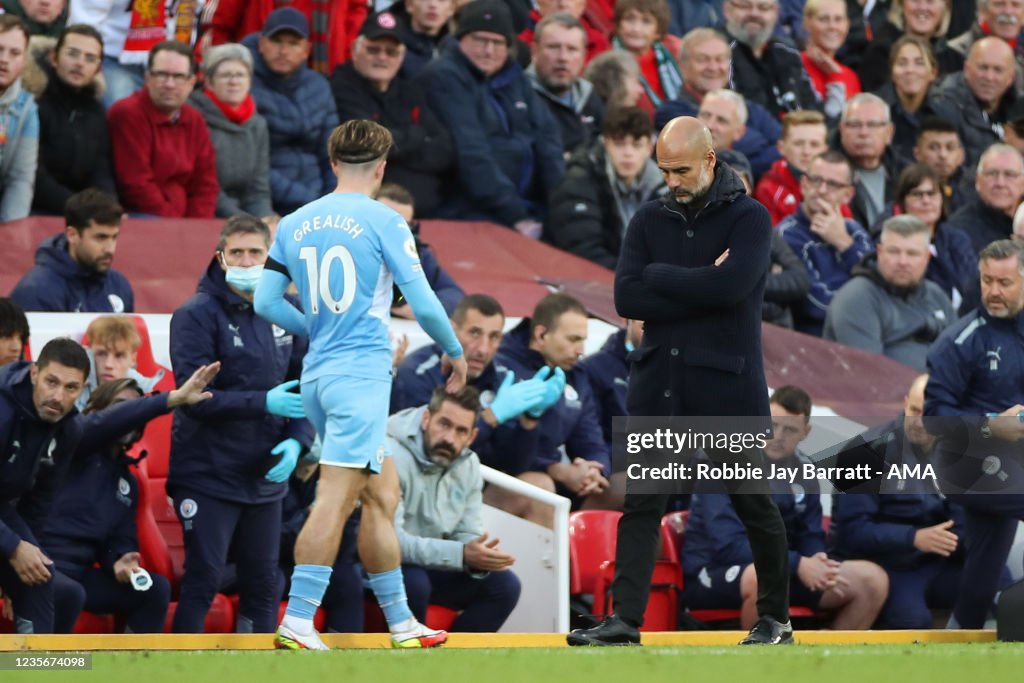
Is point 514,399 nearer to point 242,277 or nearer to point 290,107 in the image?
point 242,277

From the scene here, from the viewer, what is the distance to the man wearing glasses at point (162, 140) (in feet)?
34.4

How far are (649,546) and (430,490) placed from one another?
2156 mm

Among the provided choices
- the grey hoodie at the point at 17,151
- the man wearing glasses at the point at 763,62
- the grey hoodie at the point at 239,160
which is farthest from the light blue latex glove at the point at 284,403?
the man wearing glasses at the point at 763,62

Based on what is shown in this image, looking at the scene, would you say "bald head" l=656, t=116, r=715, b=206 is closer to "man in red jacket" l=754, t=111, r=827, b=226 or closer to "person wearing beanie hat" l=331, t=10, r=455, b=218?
"person wearing beanie hat" l=331, t=10, r=455, b=218

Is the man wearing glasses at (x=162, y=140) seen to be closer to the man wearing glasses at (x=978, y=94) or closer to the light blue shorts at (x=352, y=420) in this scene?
the light blue shorts at (x=352, y=420)

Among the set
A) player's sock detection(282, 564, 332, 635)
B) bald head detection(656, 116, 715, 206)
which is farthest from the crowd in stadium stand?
bald head detection(656, 116, 715, 206)

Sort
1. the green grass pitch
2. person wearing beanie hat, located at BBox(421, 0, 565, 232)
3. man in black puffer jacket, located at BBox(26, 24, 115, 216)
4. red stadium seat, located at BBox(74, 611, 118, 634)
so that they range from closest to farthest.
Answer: the green grass pitch, red stadium seat, located at BBox(74, 611, 118, 634), man in black puffer jacket, located at BBox(26, 24, 115, 216), person wearing beanie hat, located at BBox(421, 0, 565, 232)

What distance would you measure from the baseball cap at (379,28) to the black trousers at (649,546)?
5.51 metres

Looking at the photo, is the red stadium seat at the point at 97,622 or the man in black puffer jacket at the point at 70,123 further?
the man in black puffer jacket at the point at 70,123

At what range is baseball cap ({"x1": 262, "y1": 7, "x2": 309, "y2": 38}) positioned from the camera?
444 inches

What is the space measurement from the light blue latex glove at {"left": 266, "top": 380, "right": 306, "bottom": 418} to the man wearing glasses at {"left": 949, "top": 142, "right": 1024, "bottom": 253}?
20.7 feet

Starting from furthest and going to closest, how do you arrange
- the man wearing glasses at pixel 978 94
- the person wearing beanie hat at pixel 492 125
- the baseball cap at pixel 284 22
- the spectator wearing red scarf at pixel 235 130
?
the man wearing glasses at pixel 978 94 < the person wearing beanie hat at pixel 492 125 < the baseball cap at pixel 284 22 < the spectator wearing red scarf at pixel 235 130

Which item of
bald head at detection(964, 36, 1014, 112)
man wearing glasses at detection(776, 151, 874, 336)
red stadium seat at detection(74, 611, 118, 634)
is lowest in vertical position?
red stadium seat at detection(74, 611, 118, 634)

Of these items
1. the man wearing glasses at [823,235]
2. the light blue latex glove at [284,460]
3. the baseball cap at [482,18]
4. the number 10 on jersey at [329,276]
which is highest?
the baseball cap at [482,18]
